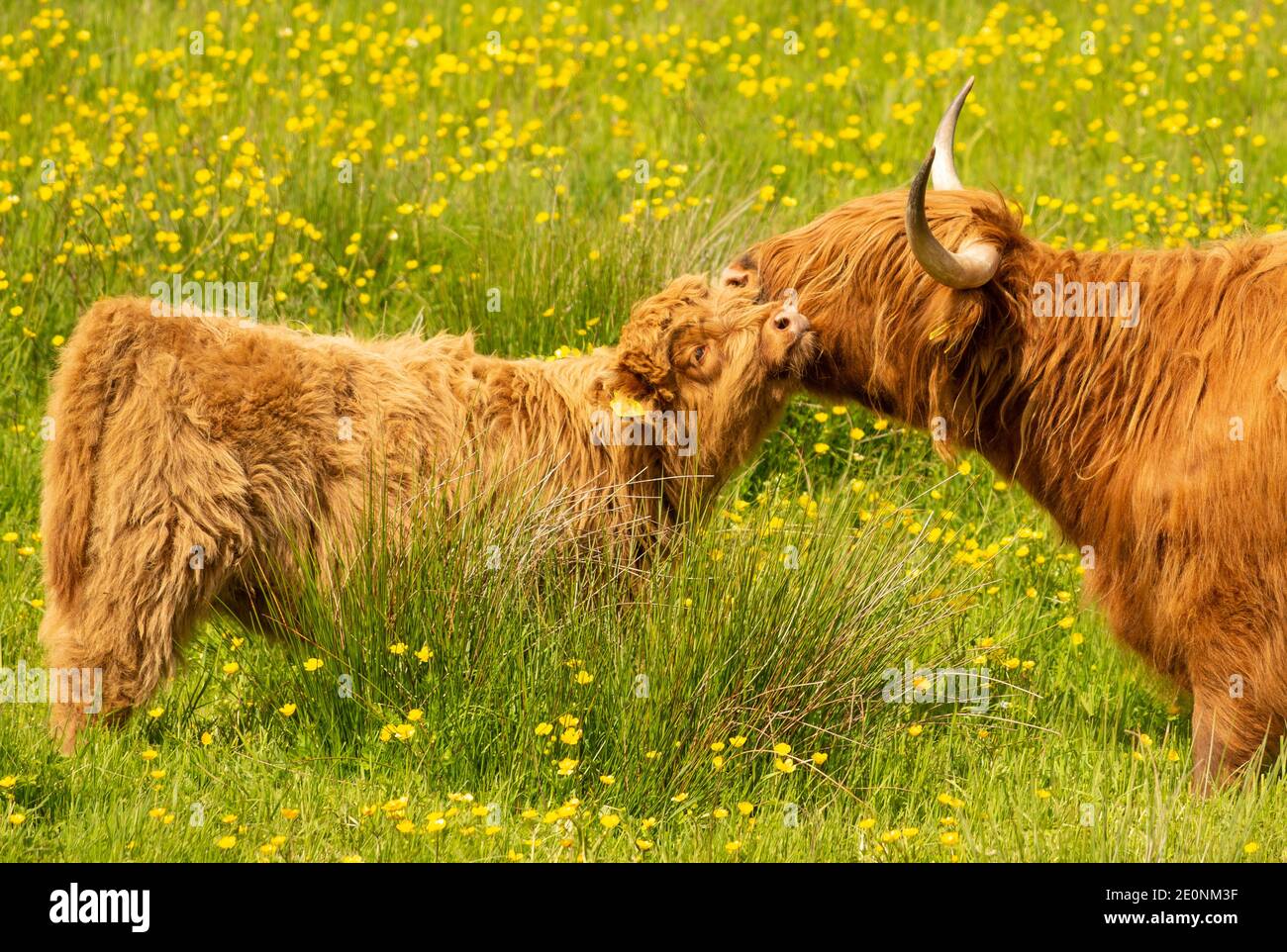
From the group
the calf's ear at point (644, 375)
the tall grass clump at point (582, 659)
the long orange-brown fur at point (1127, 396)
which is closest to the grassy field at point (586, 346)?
the tall grass clump at point (582, 659)

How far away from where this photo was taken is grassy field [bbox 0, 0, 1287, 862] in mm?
4137

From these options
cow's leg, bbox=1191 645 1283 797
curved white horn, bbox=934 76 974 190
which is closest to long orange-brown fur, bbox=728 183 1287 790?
cow's leg, bbox=1191 645 1283 797

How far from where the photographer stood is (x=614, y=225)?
6789mm

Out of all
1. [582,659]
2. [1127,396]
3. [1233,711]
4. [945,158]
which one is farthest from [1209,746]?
[945,158]

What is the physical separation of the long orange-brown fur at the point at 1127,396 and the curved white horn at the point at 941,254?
9cm

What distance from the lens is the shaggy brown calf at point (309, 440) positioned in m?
4.14

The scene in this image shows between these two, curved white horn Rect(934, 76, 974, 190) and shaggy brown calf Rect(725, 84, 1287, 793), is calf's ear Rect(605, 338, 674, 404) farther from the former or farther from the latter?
curved white horn Rect(934, 76, 974, 190)

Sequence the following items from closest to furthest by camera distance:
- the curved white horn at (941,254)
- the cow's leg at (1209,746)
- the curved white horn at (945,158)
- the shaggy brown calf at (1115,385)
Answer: the curved white horn at (941,254) → the shaggy brown calf at (1115,385) → the cow's leg at (1209,746) → the curved white horn at (945,158)

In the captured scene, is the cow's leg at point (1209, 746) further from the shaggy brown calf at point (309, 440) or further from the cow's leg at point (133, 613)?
the cow's leg at point (133, 613)

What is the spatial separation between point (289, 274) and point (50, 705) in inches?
111

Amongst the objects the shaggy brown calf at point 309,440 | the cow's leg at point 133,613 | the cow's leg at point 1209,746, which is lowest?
the cow's leg at point 1209,746

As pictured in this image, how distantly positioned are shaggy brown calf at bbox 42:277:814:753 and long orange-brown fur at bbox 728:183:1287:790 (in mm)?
256

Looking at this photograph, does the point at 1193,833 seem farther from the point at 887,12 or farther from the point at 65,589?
the point at 887,12

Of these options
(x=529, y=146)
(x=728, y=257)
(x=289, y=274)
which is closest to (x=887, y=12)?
(x=529, y=146)
